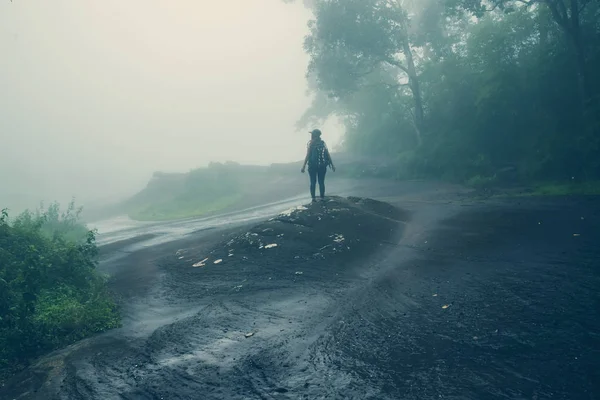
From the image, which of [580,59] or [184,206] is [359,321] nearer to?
[580,59]

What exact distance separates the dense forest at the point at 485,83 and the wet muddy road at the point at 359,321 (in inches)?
332

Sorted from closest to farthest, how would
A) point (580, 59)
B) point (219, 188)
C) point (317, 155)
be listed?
point (317, 155)
point (580, 59)
point (219, 188)

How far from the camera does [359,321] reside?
5625 mm

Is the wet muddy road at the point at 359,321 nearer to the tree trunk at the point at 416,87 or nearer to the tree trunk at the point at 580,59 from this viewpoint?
the tree trunk at the point at 580,59

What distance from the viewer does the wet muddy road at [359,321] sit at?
4.08 m

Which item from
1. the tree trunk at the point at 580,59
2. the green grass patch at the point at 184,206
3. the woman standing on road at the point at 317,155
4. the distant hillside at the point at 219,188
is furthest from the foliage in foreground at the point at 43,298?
the green grass patch at the point at 184,206

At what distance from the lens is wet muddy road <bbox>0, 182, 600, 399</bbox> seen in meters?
4.08

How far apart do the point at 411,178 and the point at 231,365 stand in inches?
880

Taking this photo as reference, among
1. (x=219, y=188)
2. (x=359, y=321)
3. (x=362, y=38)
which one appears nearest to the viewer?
(x=359, y=321)

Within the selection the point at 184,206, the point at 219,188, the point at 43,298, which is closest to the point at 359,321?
the point at 43,298

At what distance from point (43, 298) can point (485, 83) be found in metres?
22.1

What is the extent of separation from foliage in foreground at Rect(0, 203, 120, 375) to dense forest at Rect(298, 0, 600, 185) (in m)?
16.7

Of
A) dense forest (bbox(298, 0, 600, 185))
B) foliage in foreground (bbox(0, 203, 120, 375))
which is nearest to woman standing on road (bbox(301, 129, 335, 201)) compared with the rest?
foliage in foreground (bbox(0, 203, 120, 375))

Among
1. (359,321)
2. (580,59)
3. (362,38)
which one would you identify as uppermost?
(362,38)
